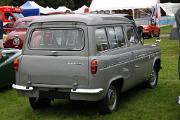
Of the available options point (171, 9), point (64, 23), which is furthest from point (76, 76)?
point (171, 9)

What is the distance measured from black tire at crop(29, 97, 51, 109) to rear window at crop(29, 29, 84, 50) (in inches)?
42.5

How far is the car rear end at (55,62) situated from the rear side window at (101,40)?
0.25 m

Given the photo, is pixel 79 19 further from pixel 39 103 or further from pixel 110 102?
pixel 39 103

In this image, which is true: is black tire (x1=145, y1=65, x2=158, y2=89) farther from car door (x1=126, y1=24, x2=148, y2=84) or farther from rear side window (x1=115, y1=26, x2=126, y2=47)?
rear side window (x1=115, y1=26, x2=126, y2=47)

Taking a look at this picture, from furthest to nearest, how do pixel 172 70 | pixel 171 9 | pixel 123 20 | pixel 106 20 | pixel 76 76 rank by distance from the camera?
1. pixel 171 9
2. pixel 172 70
3. pixel 123 20
4. pixel 106 20
5. pixel 76 76

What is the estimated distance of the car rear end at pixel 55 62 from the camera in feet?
23.1

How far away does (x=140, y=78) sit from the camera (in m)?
8.92

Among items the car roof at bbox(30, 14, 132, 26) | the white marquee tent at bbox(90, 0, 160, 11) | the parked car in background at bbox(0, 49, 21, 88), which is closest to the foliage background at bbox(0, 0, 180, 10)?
the white marquee tent at bbox(90, 0, 160, 11)

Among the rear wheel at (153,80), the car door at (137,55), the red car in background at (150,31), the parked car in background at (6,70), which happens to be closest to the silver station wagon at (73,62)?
the car door at (137,55)

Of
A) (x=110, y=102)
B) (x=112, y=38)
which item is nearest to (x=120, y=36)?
(x=112, y=38)

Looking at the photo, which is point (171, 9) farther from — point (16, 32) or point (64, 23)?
point (64, 23)

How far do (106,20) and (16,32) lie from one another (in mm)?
9089

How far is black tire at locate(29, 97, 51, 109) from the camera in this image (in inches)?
317

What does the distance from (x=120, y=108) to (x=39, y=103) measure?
1.53 metres
